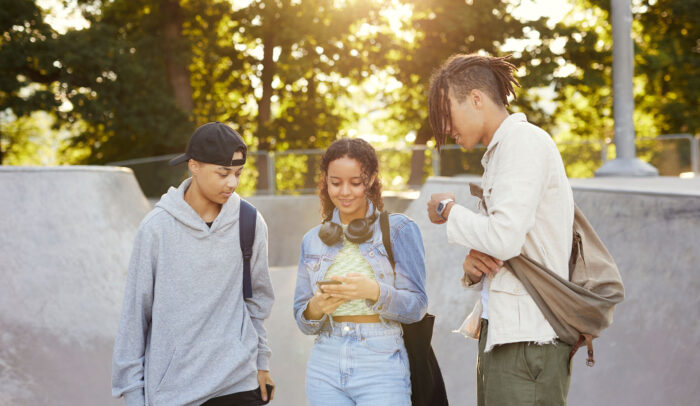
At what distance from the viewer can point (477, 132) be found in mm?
2391

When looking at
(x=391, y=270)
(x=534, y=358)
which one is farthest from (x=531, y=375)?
(x=391, y=270)

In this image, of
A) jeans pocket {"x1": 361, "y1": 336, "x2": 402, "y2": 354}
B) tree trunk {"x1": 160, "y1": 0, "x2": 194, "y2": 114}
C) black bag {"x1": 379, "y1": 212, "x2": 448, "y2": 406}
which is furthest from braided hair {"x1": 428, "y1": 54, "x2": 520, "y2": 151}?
tree trunk {"x1": 160, "y1": 0, "x2": 194, "y2": 114}

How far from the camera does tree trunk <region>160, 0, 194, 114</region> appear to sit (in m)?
23.0

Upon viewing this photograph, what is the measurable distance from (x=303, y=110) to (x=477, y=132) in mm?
24423

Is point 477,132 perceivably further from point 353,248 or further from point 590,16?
point 590,16

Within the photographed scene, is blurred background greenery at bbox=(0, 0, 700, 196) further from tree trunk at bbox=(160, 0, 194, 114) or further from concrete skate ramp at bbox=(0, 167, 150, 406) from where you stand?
concrete skate ramp at bbox=(0, 167, 150, 406)

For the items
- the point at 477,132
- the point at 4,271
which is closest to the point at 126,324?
the point at 477,132

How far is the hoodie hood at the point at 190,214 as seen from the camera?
2906 millimetres

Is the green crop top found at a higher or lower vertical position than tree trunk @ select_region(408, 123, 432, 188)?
lower

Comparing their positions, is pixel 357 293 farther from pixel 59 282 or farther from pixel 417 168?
pixel 417 168

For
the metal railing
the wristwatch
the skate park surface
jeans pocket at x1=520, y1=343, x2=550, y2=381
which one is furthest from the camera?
the metal railing

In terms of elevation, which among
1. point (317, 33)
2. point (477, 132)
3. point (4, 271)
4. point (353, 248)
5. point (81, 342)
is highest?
point (317, 33)

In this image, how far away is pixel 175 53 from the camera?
75.3 ft

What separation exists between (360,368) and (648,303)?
255 cm
